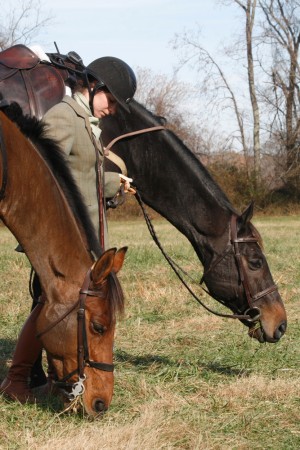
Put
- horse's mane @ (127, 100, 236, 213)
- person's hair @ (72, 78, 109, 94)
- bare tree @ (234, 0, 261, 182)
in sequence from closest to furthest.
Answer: person's hair @ (72, 78, 109, 94) → horse's mane @ (127, 100, 236, 213) → bare tree @ (234, 0, 261, 182)

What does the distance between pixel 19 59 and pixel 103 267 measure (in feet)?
6.56

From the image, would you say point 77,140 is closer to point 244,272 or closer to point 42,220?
point 42,220

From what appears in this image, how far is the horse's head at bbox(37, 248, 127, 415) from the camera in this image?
12.7ft

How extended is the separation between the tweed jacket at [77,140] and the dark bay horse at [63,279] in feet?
1.58

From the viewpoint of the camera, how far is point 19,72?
5129 millimetres

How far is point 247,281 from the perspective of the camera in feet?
17.8

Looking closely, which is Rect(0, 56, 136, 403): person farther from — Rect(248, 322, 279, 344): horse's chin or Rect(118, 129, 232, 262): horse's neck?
Rect(248, 322, 279, 344): horse's chin

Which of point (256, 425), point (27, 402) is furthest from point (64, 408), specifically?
point (256, 425)

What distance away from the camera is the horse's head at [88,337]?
3883 mm

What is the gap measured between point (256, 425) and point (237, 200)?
30.7m

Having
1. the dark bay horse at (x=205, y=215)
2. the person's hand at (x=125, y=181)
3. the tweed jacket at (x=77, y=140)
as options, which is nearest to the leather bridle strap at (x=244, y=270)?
the dark bay horse at (x=205, y=215)

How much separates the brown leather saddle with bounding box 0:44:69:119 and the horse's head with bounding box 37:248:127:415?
4.95 ft

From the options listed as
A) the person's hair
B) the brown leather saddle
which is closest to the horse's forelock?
the brown leather saddle

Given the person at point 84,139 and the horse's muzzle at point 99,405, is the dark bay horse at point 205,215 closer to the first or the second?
the person at point 84,139
